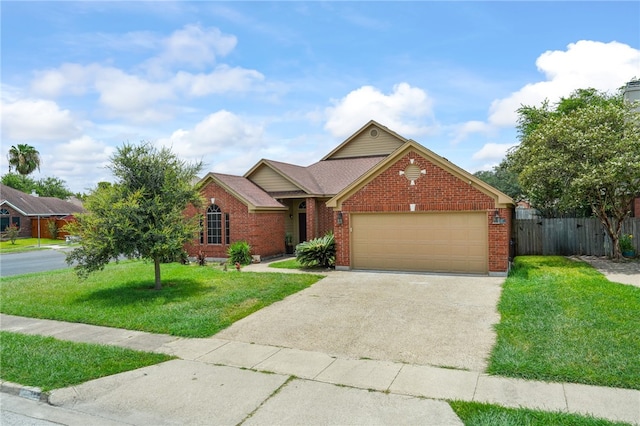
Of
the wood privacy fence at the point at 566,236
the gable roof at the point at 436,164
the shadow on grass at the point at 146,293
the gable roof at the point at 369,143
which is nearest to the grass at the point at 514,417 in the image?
the shadow on grass at the point at 146,293

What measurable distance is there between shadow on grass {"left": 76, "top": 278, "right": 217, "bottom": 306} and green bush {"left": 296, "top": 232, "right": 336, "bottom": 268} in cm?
410

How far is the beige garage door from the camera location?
1384 centimetres

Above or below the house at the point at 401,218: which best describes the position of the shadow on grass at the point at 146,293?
below

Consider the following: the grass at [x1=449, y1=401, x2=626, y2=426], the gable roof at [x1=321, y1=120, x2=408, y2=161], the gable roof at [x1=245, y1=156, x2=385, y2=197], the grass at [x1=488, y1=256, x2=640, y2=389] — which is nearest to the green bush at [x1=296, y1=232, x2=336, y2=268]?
the gable roof at [x1=245, y1=156, x2=385, y2=197]

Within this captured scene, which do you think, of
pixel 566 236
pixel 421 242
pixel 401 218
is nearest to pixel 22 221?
pixel 401 218

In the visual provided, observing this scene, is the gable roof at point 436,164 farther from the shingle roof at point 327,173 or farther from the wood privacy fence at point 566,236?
the wood privacy fence at point 566,236

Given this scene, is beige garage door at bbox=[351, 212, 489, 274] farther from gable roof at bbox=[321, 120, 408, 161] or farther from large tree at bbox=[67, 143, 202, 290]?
gable roof at bbox=[321, 120, 408, 161]

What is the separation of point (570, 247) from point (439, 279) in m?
8.51

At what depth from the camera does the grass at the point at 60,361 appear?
5.98 meters

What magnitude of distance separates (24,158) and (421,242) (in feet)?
182

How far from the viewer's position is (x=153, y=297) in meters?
11.1

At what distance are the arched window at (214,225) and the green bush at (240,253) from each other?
157cm

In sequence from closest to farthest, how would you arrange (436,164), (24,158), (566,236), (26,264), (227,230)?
1. (436,164)
2. (566,236)
3. (227,230)
4. (26,264)
5. (24,158)

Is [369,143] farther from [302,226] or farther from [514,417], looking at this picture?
[514,417]
